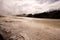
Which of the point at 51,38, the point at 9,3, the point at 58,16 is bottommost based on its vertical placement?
the point at 51,38

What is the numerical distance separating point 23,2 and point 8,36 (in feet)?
3.63

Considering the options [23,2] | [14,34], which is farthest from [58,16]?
[14,34]

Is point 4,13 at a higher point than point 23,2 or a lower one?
lower

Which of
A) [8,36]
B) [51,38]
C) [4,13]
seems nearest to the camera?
[51,38]

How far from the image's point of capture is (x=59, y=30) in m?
1.28

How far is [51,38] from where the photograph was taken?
112cm

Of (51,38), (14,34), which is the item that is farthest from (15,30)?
(51,38)

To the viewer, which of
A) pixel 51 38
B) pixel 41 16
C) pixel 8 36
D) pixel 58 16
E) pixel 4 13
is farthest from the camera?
pixel 4 13

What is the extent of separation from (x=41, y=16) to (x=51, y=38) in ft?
2.89

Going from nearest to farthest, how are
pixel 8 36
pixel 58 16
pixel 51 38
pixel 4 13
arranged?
pixel 51 38, pixel 8 36, pixel 58 16, pixel 4 13

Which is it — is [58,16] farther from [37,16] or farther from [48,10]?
[37,16]

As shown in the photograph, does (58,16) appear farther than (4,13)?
No

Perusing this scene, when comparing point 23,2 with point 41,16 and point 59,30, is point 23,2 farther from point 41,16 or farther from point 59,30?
point 59,30

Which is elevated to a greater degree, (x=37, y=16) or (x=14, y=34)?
(x=37, y=16)
